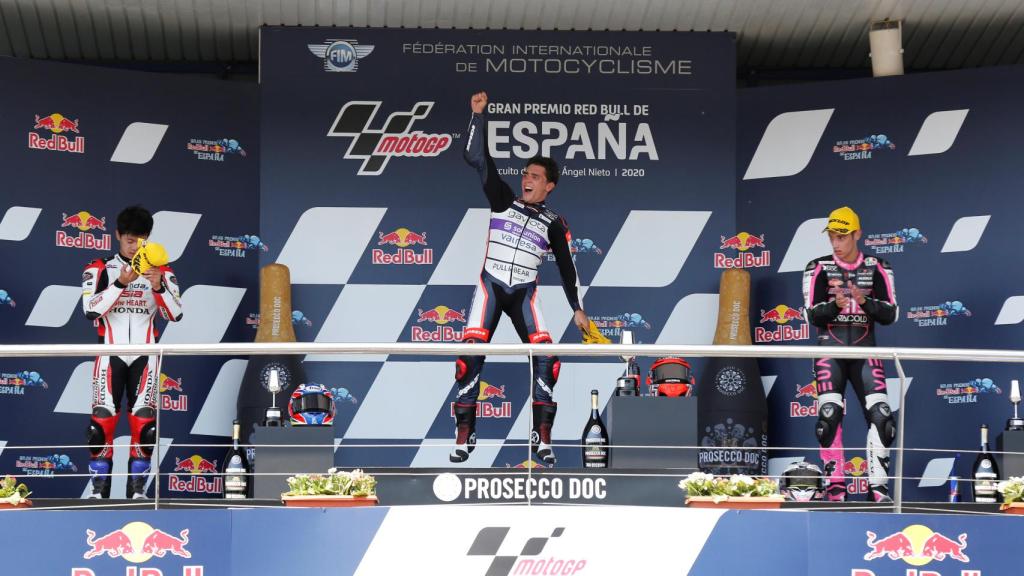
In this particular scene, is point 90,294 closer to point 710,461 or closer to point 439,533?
point 439,533

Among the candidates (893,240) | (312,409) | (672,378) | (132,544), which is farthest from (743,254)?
(132,544)

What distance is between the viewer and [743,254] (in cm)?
1118

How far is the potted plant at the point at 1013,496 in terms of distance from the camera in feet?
21.3

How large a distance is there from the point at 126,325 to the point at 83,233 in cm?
271

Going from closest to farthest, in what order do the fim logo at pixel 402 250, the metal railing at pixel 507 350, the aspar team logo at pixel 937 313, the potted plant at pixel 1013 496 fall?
the metal railing at pixel 507 350
the potted plant at pixel 1013 496
the aspar team logo at pixel 937 313
the fim logo at pixel 402 250

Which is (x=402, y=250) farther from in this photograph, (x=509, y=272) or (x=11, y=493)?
(x=11, y=493)

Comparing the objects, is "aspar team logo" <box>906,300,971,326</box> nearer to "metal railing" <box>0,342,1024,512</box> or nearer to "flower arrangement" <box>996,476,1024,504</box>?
"flower arrangement" <box>996,476,1024,504</box>

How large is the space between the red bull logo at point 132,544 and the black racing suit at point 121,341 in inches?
67.3

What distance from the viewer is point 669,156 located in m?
11.2

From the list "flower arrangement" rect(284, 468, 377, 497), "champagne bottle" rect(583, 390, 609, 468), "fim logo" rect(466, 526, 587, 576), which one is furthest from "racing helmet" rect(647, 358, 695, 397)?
"flower arrangement" rect(284, 468, 377, 497)

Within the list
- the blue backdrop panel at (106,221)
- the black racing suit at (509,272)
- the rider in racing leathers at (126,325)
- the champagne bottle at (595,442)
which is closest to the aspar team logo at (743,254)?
the black racing suit at (509,272)

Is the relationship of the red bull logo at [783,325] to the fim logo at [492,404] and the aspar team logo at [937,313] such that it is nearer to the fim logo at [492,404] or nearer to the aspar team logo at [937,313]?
the aspar team logo at [937,313]

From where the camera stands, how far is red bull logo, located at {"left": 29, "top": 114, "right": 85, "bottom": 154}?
10711mm

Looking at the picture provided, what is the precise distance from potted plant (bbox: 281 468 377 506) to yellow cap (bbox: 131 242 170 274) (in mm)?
2075
